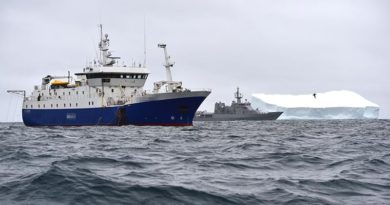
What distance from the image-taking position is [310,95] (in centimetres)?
14788

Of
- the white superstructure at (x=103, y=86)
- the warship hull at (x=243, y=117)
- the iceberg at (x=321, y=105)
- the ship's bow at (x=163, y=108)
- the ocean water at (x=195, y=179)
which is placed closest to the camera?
the ocean water at (x=195, y=179)

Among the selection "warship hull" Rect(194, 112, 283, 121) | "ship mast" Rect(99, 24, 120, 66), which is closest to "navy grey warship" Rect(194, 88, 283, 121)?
"warship hull" Rect(194, 112, 283, 121)

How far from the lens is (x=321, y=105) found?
13538cm

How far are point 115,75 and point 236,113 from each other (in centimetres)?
6388

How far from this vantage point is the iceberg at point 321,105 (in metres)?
128

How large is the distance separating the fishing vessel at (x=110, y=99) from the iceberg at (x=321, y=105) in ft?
244

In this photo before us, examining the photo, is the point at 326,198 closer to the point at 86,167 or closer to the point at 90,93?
the point at 86,167

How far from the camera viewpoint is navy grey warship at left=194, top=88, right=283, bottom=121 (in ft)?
376

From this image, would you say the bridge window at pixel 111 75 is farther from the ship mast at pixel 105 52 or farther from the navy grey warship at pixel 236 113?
the navy grey warship at pixel 236 113

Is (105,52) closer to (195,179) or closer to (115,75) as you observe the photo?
(115,75)

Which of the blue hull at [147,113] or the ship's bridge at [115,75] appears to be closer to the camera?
the blue hull at [147,113]

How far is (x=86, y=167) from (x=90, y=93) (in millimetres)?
44742

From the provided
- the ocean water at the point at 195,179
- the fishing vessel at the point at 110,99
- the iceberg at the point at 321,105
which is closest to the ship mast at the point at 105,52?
the fishing vessel at the point at 110,99

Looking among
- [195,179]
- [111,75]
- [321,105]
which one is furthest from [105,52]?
[321,105]
